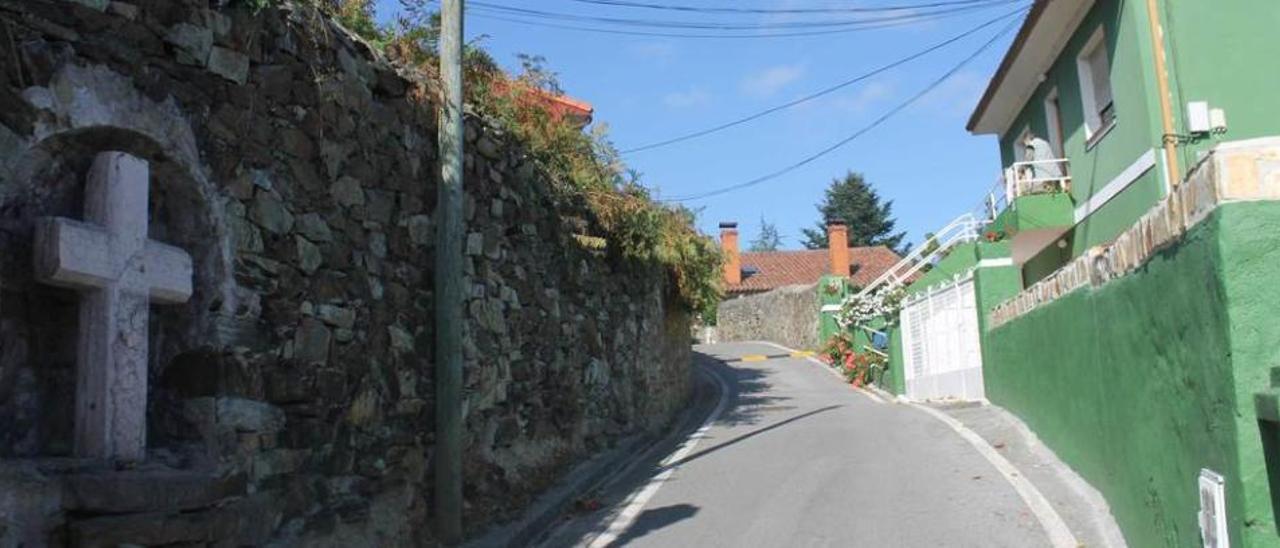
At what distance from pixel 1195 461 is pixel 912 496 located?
462 cm

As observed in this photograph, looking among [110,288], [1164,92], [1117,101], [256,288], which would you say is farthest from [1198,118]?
[110,288]

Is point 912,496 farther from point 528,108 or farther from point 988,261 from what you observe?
point 988,261

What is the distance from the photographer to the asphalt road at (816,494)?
805cm

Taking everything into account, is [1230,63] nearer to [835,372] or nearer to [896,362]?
[896,362]

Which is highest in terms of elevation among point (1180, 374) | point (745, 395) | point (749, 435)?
point (1180, 374)

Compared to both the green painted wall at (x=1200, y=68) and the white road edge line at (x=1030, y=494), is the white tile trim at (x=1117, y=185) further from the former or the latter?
the white road edge line at (x=1030, y=494)

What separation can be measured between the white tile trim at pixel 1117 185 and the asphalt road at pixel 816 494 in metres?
4.54

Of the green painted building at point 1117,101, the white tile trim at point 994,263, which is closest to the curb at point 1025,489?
the white tile trim at point 994,263

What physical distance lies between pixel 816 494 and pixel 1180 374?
5055mm

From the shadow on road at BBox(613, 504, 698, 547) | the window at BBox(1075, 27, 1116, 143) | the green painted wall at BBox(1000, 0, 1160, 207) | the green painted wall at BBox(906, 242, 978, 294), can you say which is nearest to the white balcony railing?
the green painted wall at BBox(1000, 0, 1160, 207)

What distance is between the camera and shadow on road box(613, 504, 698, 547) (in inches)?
328

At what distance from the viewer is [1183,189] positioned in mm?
4793

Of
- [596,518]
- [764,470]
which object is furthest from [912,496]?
[596,518]

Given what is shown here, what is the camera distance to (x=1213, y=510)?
15.1 feet
